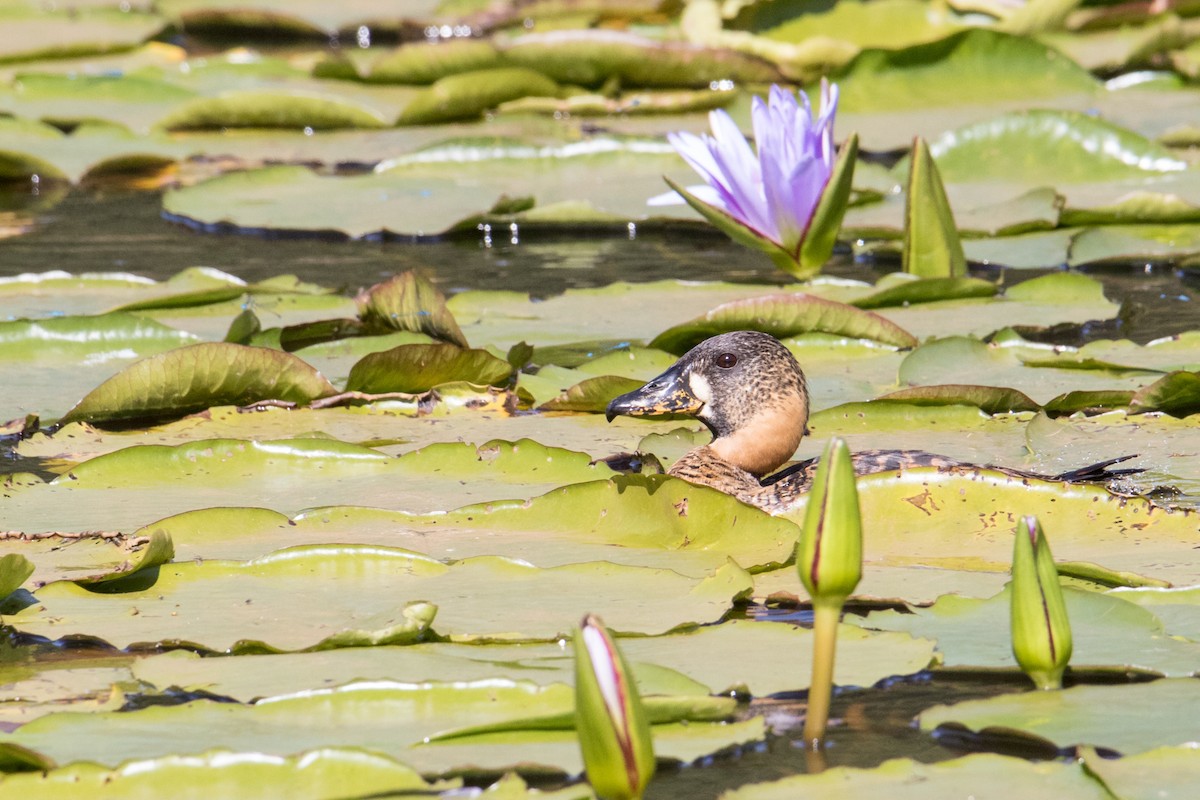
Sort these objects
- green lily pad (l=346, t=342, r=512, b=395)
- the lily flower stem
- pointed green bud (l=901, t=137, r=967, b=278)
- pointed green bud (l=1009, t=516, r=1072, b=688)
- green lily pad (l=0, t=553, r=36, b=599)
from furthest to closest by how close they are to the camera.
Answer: pointed green bud (l=901, t=137, r=967, b=278) → green lily pad (l=346, t=342, r=512, b=395) → green lily pad (l=0, t=553, r=36, b=599) → pointed green bud (l=1009, t=516, r=1072, b=688) → the lily flower stem

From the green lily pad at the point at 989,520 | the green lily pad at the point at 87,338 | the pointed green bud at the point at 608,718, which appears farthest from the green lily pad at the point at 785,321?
the pointed green bud at the point at 608,718

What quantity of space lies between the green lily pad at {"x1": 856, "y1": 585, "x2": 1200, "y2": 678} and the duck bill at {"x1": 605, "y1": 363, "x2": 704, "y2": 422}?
1.15 metres

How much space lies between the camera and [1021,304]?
15.5ft

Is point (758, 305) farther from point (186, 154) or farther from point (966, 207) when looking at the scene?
point (186, 154)

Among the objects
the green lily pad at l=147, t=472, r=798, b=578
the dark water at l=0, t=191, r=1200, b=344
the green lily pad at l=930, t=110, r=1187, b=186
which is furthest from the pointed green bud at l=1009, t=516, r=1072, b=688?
the green lily pad at l=930, t=110, r=1187, b=186

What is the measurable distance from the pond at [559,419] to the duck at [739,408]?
0.07 m

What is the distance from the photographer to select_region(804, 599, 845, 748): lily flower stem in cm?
198

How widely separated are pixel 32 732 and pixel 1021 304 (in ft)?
11.0

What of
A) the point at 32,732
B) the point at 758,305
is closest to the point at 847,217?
the point at 758,305

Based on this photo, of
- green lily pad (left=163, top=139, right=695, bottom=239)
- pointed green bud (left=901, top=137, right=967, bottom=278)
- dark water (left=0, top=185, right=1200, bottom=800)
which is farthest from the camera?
green lily pad (left=163, top=139, right=695, bottom=239)

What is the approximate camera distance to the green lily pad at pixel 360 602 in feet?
8.45

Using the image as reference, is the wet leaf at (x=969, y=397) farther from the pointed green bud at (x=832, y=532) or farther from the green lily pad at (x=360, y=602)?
the pointed green bud at (x=832, y=532)

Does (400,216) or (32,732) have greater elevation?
(400,216)

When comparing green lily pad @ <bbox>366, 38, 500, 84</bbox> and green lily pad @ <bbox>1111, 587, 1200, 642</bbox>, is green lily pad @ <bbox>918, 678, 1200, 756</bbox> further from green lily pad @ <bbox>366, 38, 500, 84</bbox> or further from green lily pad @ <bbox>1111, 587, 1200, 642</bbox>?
green lily pad @ <bbox>366, 38, 500, 84</bbox>
